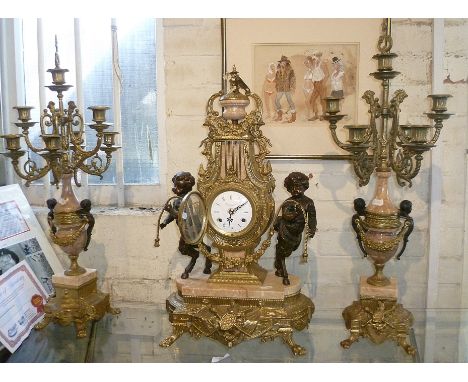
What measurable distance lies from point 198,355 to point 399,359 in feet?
2.07

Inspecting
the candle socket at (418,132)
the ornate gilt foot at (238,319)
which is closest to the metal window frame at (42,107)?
the ornate gilt foot at (238,319)

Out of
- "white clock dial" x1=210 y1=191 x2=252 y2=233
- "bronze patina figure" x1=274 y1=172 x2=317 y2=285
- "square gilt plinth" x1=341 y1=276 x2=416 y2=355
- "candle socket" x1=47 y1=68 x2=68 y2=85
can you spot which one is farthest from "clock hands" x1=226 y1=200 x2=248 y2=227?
"candle socket" x1=47 y1=68 x2=68 y2=85

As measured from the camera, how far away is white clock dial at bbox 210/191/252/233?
1.70m

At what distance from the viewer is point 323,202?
6.77 ft

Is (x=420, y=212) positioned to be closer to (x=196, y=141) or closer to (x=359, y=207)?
(x=359, y=207)

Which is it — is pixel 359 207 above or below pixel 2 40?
below

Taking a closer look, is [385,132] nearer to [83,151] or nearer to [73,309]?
[83,151]

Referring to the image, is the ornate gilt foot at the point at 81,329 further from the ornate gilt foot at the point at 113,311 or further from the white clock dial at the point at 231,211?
the white clock dial at the point at 231,211

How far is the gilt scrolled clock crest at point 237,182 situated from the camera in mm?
1678

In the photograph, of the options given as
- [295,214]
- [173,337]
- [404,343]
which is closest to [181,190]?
[295,214]

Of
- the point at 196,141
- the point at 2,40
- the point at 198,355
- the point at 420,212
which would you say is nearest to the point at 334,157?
the point at 420,212

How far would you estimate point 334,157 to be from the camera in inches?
79.1

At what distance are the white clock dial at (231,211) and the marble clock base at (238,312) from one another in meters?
0.20

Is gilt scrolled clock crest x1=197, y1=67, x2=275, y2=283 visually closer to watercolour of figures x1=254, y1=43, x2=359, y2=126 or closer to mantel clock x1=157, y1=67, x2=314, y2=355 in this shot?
mantel clock x1=157, y1=67, x2=314, y2=355
